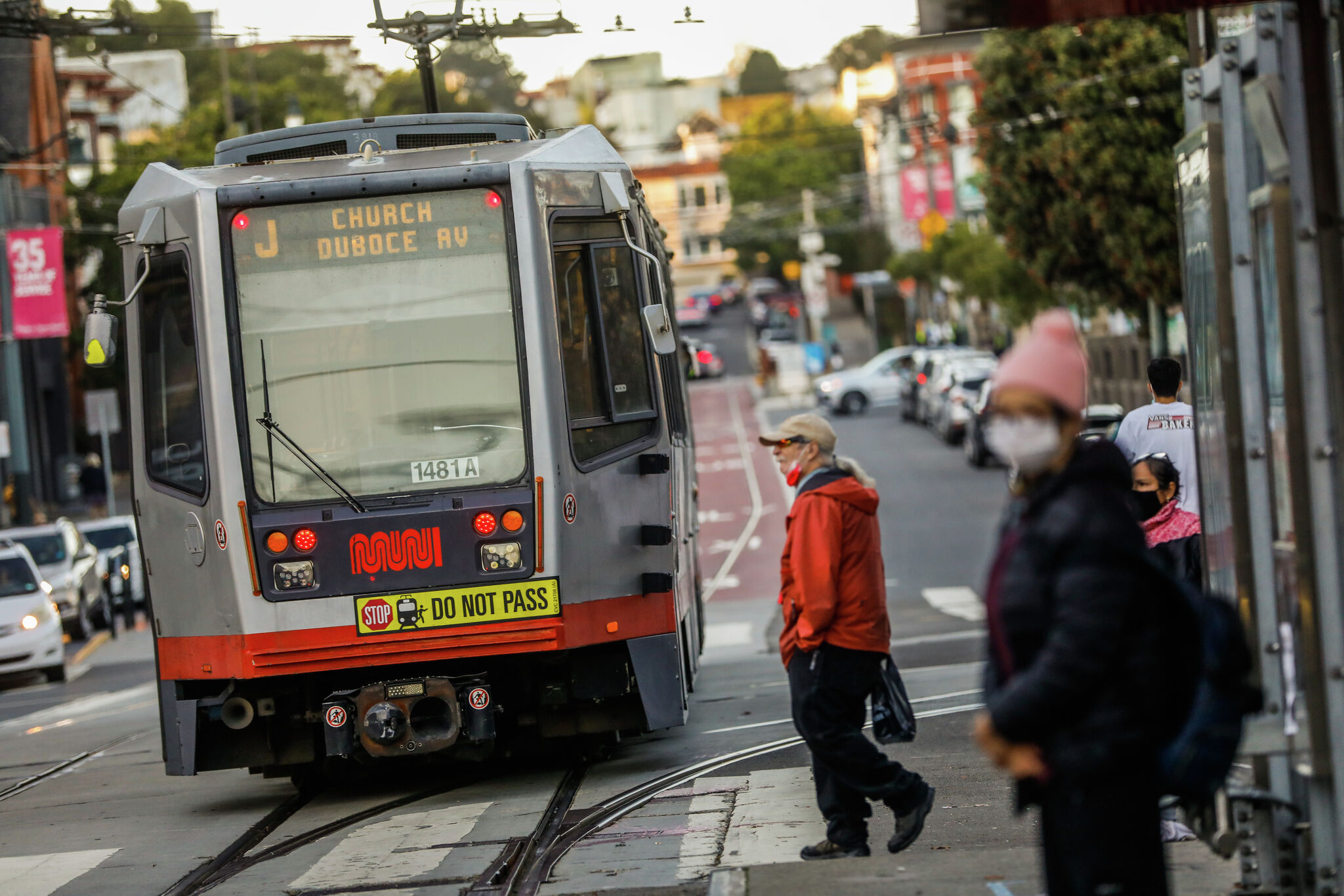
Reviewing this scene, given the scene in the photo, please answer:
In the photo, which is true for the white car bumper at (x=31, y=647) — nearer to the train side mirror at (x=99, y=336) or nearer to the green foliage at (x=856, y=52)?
the train side mirror at (x=99, y=336)

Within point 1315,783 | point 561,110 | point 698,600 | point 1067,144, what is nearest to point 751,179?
point 561,110

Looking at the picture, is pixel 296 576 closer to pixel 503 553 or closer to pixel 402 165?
pixel 503 553

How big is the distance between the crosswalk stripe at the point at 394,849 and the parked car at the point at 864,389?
4218cm

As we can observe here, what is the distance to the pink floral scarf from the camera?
351 inches

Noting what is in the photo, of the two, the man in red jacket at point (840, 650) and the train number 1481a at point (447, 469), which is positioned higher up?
the train number 1481a at point (447, 469)

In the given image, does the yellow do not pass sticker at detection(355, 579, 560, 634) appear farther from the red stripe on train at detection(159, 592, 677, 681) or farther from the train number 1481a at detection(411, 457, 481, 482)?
the train number 1481a at detection(411, 457, 481, 482)

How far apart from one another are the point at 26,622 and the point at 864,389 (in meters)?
32.7

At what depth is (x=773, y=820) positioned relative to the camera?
8.47m

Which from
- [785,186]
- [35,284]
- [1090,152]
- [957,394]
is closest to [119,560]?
[35,284]

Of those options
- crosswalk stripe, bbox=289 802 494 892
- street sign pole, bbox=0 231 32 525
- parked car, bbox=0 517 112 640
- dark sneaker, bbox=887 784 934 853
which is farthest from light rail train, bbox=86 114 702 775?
street sign pole, bbox=0 231 32 525

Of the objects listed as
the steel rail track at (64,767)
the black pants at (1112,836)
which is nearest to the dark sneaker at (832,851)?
the black pants at (1112,836)

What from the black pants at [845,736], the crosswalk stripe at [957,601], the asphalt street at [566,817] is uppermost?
the black pants at [845,736]

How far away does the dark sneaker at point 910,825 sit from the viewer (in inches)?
279

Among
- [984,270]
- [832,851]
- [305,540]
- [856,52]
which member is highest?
[856,52]
